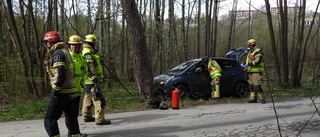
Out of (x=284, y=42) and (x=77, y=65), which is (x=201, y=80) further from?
(x=284, y=42)

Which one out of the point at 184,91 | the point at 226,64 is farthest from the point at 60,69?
the point at 226,64

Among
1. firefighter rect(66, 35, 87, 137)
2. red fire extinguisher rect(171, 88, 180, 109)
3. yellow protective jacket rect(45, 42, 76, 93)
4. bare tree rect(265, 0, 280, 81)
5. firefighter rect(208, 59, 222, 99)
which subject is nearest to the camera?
yellow protective jacket rect(45, 42, 76, 93)

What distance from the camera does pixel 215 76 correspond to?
939 cm

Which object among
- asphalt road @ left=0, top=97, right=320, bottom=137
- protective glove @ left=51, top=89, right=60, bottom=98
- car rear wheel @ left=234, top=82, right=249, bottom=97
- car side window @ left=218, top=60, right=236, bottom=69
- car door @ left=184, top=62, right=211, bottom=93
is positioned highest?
car side window @ left=218, top=60, right=236, bottom=69

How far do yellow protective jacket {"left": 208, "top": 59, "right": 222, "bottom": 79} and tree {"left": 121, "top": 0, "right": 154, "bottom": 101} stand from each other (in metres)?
2.39

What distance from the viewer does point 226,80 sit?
1005 centimetres

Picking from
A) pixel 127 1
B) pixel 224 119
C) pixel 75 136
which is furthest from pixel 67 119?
pixel 127 1

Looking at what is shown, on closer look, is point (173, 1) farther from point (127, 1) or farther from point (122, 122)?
point (122, 122)

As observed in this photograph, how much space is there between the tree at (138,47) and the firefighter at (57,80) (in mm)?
A: 4116

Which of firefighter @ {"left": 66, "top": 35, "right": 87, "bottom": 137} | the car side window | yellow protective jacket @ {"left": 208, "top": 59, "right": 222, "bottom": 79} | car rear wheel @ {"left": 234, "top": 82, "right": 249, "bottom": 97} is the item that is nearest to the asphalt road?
firefighter @ {"left": 66, "top": 35, "right": 87, "bottom": 137}

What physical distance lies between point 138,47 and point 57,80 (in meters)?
4.52

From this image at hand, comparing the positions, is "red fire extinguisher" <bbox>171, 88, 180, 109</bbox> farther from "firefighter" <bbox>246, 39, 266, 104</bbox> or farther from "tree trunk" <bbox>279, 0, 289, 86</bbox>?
"tree trunk" <bbox>279, 0, 289, 86</bbox>

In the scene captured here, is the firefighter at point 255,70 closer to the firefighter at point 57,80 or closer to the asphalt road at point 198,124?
the asphalt road at point 198,124

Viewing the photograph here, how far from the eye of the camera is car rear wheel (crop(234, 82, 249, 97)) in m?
10.2
